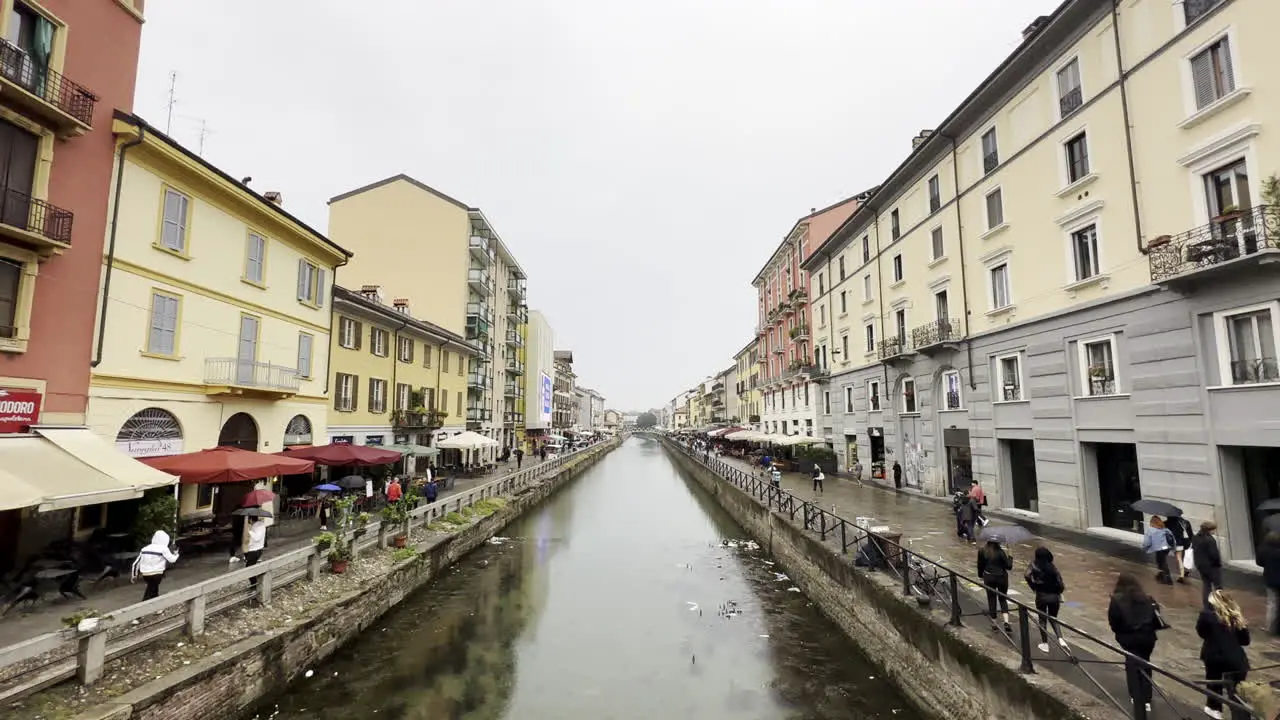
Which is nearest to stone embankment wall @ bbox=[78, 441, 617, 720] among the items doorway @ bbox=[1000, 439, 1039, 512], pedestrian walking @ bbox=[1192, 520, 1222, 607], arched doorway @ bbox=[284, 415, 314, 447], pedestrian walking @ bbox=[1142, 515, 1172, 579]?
arched doorway @ bbox=[284, 415, 314, 447]

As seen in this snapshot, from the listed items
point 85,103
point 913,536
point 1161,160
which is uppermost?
point 85,103

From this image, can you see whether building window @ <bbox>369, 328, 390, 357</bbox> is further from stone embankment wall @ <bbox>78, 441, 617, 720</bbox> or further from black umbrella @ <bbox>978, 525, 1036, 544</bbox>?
black umbrella @ <bbox>978, 525, 1036, 544</bbox>

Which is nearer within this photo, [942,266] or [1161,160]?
[1161,160]

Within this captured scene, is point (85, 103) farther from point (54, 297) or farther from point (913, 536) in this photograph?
point (913, 536)

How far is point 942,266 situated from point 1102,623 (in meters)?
17.9

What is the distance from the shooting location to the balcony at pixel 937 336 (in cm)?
2236

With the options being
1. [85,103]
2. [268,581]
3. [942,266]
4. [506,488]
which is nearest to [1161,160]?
[942,266]

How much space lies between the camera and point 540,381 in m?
71.0

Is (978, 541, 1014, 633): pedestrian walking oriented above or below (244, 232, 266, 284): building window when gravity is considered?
below

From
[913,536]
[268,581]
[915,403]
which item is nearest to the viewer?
[268,581]

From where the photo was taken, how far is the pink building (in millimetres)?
41750

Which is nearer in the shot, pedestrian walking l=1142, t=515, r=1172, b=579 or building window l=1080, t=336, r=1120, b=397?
pedestrian walking l=1142, t=515, r=1172, b=579

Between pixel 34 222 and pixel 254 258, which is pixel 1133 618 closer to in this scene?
pixel 34 222

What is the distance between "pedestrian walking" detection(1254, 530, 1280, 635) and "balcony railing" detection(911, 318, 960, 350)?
15042 mm
